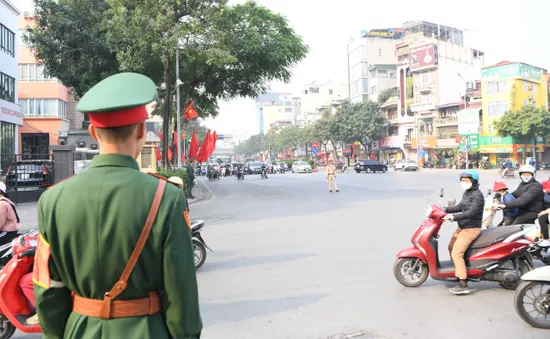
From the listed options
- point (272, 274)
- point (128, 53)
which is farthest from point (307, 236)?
point (128, 53)

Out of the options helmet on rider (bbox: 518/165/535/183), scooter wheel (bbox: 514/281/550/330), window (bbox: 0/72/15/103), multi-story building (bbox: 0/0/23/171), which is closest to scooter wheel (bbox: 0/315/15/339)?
scooter wheel (bbox: 514/281/550/330)

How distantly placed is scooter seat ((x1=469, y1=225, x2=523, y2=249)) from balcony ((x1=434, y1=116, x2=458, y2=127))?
53919 millimetres

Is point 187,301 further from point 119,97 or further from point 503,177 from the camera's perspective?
point 503,177

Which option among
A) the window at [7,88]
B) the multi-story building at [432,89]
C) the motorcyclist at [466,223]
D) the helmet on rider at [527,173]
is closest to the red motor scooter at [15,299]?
the motorcyclist at [466,223]

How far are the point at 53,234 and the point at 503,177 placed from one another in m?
33.7

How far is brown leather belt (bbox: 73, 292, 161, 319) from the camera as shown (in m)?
1.75

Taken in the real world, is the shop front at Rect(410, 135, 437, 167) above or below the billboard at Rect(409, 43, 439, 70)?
below

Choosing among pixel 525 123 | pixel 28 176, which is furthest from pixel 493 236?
pixel 525 123

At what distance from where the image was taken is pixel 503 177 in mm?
31484

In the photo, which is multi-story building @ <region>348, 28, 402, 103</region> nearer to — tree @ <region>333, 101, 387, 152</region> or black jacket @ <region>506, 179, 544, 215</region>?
tree @ <region>333, 101, 387, 152</region>

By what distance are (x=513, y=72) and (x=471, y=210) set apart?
50.4m

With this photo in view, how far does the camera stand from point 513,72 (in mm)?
49281

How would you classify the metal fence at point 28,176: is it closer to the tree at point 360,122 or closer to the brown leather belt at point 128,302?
the brown leather belt at point 128,302

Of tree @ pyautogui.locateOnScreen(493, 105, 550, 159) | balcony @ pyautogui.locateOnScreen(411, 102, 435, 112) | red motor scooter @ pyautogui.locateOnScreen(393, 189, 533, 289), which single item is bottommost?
red motor scooter @ pyautogui.locateOnScreen(393, 189, 533, 289)
